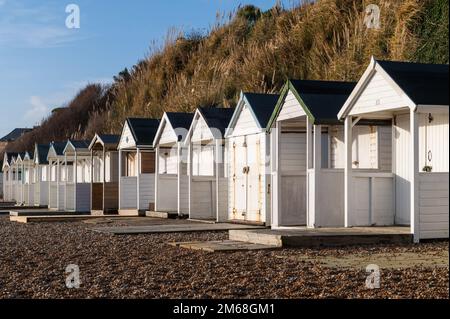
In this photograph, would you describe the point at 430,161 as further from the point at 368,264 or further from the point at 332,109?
the point at 368,264

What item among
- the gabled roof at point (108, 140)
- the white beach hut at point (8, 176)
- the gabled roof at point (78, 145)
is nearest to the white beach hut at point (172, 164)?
the gabled roof at point (108, 140)

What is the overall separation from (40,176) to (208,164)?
65.5 ft

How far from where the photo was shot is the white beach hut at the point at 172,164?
23484 mm

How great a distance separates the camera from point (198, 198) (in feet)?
73.3

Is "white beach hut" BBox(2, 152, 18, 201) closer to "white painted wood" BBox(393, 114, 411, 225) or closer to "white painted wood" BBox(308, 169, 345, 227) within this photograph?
"white painted wood" BBox(308, 169, 345, 227)

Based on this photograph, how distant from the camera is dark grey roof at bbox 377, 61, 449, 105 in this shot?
12.7 metres

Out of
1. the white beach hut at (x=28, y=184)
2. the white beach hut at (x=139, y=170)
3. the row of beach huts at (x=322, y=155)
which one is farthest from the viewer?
the white beach hut at (x=28, y=184)

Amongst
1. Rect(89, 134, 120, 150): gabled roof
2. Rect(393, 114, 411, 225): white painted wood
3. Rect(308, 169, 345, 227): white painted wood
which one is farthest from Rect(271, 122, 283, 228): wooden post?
Rect(89, 134, 120, 150): gabled roof

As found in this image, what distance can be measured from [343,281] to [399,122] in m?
7.28

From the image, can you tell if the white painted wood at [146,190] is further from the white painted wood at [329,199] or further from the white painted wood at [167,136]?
the white painted wood at [329,199]

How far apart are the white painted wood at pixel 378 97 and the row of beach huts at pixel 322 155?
18 mm

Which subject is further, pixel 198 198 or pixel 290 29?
pixel 290 29

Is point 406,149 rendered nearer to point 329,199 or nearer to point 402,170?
point 402,170
